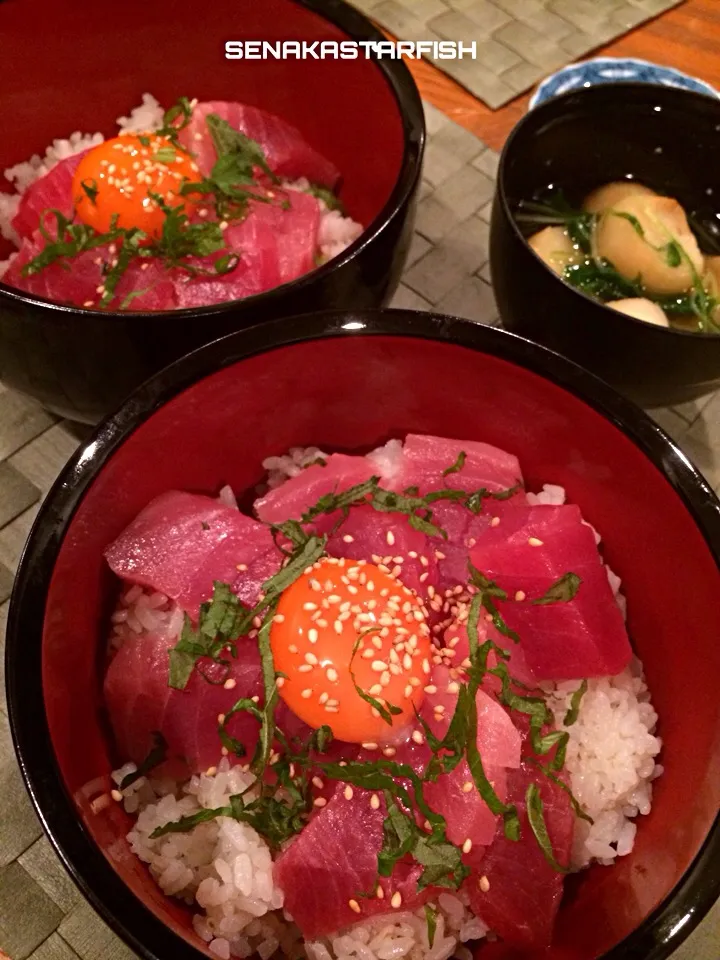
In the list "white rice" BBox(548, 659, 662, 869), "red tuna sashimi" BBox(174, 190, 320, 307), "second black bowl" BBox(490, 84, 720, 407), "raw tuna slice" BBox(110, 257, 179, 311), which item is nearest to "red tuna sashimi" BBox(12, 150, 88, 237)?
"raw tuna slice" BBox(110, 257, 179, 311)

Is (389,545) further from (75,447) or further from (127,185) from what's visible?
(127,185)

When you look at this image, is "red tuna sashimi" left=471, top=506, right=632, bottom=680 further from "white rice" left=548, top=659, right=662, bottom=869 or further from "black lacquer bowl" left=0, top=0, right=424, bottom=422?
"black lacquer bowl" left=0, top=0, right=424, bottom=422

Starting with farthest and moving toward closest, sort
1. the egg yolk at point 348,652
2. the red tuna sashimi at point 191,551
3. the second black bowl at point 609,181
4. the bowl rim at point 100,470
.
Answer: the second black bowl at point 609,181 < the red tuna sashimi at point 191,551 < the egg yolk at point 348,652 < the bowl rim at point 100,470

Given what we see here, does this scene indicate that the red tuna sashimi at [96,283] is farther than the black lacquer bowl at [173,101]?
Yes

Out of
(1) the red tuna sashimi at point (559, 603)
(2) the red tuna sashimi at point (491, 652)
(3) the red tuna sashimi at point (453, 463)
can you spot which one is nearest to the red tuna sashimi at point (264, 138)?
(3) the red tuna sashimi at point (453, 463)

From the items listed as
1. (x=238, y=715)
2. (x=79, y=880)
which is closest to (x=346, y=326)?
(x=238, y=715)

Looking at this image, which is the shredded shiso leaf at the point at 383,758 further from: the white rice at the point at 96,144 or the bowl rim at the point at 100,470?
the white rice at the point at 96,144
